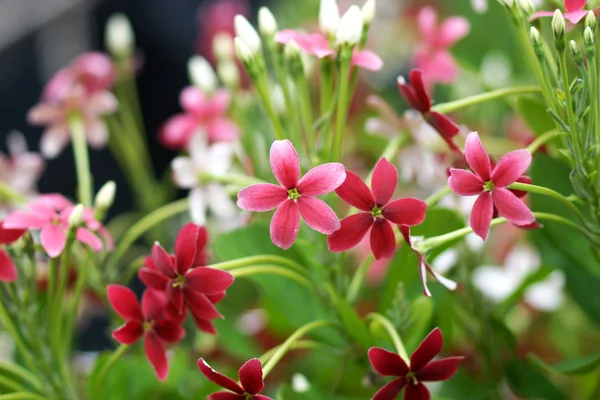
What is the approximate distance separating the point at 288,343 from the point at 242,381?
0.18 feet

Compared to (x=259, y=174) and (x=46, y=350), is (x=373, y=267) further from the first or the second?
(x=46, y=350)

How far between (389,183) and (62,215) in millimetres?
218

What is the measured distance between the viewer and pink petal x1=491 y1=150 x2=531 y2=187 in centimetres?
38

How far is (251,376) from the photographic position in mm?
385

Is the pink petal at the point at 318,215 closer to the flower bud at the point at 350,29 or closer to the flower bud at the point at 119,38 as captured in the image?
the flower bud at the point at 350,29

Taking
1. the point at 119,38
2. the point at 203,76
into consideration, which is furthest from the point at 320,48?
the point at 119,38

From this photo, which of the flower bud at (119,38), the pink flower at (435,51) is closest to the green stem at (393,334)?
the pink flower at (435,51)

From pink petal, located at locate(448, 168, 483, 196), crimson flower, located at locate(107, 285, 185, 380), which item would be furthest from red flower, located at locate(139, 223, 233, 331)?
pink petal, located at locate(448, 168, 483, 196)

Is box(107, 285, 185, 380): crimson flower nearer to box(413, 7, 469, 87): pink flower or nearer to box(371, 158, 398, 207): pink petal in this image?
box(371, 158, 398, 207): pink petal

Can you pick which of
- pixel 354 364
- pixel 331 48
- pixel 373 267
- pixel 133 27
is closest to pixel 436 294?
pixel 354 364

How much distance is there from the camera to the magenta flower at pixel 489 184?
0.38 meters

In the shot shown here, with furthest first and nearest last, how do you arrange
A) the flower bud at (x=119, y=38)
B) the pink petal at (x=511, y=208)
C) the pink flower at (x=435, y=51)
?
the flower bud at (x=119, y=38), the pink flower at (x=435, y=51), the pink petal at (x=511, y=208)

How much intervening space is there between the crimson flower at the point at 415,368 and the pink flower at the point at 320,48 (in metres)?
0.18

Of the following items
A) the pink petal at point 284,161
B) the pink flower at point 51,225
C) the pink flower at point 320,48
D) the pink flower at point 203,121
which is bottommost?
the pink flower at point 203,121
